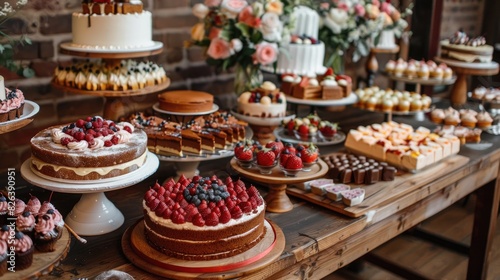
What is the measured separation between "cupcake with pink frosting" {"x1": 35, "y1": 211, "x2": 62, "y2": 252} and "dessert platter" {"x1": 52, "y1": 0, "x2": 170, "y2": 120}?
807mm

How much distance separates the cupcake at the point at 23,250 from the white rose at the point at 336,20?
2.17 meters

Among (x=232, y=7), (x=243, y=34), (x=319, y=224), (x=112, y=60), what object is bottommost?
(x=319, y=224)

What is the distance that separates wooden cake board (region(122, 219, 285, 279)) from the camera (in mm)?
1420

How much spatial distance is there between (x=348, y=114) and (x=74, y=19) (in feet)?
5.53

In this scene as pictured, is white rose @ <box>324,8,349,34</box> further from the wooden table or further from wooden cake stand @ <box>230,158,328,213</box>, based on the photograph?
wooden cake stand @ <box>230,158,328,213</box>

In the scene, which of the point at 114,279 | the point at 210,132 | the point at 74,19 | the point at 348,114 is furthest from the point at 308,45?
the point at 114,279

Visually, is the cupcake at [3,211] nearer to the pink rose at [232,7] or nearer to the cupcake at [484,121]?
the pink rose at [232,7]

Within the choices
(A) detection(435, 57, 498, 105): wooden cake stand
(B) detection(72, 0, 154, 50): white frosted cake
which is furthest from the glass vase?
(A) detection(435, 57, 498, 105): wooden cake stand

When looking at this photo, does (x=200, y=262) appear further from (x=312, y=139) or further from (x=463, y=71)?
(x=463, y=71)

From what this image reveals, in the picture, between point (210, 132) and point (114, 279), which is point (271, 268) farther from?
point (210, 132)

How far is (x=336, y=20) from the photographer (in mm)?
3020

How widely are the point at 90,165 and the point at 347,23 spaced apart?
193 centimetres

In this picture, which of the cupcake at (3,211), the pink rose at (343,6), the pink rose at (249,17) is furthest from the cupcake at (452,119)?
the cupcake at (3,211)

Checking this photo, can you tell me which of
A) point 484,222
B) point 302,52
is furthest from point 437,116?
point 302,52
